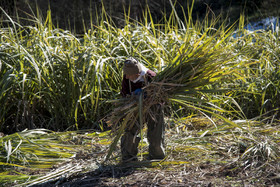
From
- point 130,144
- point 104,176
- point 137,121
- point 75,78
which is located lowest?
point 104,176

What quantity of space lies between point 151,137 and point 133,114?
261 millimetres

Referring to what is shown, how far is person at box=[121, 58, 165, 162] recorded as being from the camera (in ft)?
8.39

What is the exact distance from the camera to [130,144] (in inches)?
108

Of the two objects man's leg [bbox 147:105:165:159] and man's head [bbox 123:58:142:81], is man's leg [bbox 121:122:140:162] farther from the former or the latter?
man's head [bbox 123:58:142:81]

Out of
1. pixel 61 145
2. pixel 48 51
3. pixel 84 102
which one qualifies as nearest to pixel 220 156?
pixel 61 145

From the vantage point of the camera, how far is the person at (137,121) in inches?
101

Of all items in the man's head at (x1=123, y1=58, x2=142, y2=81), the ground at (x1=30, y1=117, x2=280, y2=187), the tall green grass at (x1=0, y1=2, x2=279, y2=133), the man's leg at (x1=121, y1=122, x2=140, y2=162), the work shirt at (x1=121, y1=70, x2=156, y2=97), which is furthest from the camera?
the tall green grass at (x1=0, y1=2, x2=279, y2=133)

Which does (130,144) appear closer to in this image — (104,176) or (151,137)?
(151,137)

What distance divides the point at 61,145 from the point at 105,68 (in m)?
1.18

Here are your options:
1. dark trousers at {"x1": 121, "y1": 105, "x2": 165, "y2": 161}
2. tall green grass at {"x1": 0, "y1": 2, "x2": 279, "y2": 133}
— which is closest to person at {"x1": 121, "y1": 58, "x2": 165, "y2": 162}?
dark trousers at {"x1": 121, "y1": 105, "x2": 165, "y2": 161}

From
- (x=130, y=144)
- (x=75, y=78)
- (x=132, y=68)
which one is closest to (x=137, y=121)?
(x=130, y=144)

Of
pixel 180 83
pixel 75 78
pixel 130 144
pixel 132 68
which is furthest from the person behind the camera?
pixel 75 78

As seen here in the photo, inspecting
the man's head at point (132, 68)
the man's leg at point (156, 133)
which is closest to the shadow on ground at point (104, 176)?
the man's leg at point (156, 133)

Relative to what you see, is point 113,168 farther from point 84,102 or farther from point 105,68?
point 105,68
